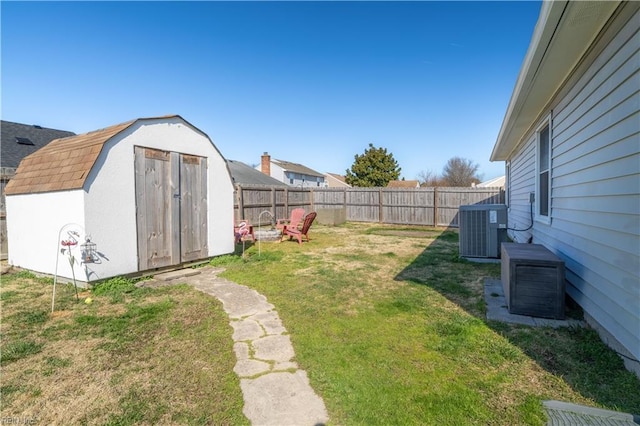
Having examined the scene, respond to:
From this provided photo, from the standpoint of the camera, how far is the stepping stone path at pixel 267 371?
72.5 inches

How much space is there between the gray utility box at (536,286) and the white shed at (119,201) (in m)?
5.49

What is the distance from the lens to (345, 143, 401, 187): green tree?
3134cm

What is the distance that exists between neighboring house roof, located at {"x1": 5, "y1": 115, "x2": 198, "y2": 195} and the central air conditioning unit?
21.1 ft

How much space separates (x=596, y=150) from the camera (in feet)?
9.55

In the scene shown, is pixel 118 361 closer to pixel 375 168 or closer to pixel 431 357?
pixel 431 357

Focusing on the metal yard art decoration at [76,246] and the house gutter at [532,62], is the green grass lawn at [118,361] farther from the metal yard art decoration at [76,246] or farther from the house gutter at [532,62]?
the house gutter at [532,62]

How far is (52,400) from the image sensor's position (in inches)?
78.5

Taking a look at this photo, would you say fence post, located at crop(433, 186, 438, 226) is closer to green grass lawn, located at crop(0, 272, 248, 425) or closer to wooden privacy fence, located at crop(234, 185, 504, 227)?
wooden privacy fence, located at crop(234, 185, 504, 227)

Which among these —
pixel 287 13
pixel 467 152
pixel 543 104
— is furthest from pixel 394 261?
pixel 467 152

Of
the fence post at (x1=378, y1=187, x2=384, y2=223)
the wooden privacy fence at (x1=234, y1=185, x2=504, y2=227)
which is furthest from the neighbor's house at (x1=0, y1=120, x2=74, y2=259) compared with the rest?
the fence post at (x1=378, y1=187, x2=384, y2=223)

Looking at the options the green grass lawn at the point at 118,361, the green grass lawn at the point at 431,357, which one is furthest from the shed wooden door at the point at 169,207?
the green grass lawn at the point at 431,357

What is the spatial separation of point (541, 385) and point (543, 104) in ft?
15.2

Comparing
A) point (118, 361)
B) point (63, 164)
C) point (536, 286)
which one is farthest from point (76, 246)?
point (536, 286)

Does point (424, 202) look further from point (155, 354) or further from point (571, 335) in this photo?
point (155, 354)
